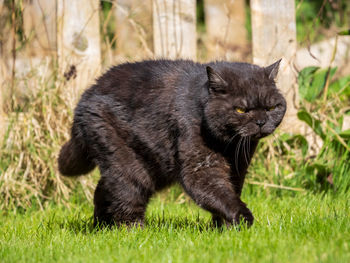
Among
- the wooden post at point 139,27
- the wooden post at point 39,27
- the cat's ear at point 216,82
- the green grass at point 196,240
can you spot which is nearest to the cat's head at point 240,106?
the cat's ear at point 216,82

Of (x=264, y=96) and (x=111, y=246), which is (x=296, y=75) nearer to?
(x=264, y=96)

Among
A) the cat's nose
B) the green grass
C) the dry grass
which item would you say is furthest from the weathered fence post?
the dry grass

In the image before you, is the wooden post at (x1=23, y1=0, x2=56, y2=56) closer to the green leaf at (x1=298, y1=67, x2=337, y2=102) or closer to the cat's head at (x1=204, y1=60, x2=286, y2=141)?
the cat's head at (x1=204, y1=60, x2=286, y2=141)

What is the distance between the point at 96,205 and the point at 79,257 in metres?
1.17

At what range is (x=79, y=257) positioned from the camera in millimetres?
2451

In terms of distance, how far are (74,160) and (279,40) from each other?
2250 millimetres

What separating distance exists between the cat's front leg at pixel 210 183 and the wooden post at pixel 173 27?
178 centimetres

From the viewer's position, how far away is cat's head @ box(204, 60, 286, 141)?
9.67 feet

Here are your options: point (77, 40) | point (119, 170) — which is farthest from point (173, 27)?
point (119, 170)

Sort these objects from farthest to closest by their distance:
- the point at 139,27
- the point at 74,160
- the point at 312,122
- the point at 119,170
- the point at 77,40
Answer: the point at 139,27
the point at 77,40
the point at 312,122
the point at 74,160
the point at 119,170

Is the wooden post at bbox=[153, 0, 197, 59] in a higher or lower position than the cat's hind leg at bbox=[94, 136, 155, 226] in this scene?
higher

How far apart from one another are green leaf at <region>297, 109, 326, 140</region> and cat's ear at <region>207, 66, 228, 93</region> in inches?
61.8

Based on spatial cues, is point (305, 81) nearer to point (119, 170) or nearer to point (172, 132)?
point (172, 132)

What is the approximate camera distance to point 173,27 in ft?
15.2
